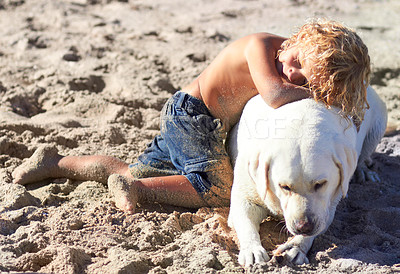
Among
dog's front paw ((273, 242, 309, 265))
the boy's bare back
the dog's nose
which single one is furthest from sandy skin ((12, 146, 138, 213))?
the dog's nose

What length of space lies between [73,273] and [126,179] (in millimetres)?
820

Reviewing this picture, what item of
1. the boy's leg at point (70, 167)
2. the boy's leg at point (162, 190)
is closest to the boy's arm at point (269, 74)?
the boy's leg at point (162, 190)

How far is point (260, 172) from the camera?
2.50 m

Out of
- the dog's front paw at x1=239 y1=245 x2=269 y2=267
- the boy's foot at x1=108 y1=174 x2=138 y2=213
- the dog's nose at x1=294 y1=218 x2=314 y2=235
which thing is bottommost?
the boy's foot at x1=108 y1=174 x2=138 y2=213

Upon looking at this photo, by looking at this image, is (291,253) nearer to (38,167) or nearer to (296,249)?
(296,249)

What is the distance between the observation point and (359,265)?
8.09 ft

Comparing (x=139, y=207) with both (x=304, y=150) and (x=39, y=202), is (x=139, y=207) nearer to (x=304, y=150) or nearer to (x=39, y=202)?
(x=39, y=202)

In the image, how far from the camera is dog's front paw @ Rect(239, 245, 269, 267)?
2477 millimetres

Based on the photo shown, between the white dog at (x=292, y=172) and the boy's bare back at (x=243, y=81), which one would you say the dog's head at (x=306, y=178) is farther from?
the boy's bare back at (x=243, y=81)

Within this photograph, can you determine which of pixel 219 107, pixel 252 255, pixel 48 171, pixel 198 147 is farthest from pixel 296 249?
pixel 48 171

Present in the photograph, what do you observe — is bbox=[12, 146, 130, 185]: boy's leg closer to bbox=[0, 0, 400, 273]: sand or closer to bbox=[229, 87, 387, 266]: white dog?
bbox=[0, 0, 400, 273]: sand

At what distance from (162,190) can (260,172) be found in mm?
811

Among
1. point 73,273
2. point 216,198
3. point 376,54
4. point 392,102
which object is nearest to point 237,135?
point 216,198

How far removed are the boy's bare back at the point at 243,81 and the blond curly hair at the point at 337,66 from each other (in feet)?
0.38
